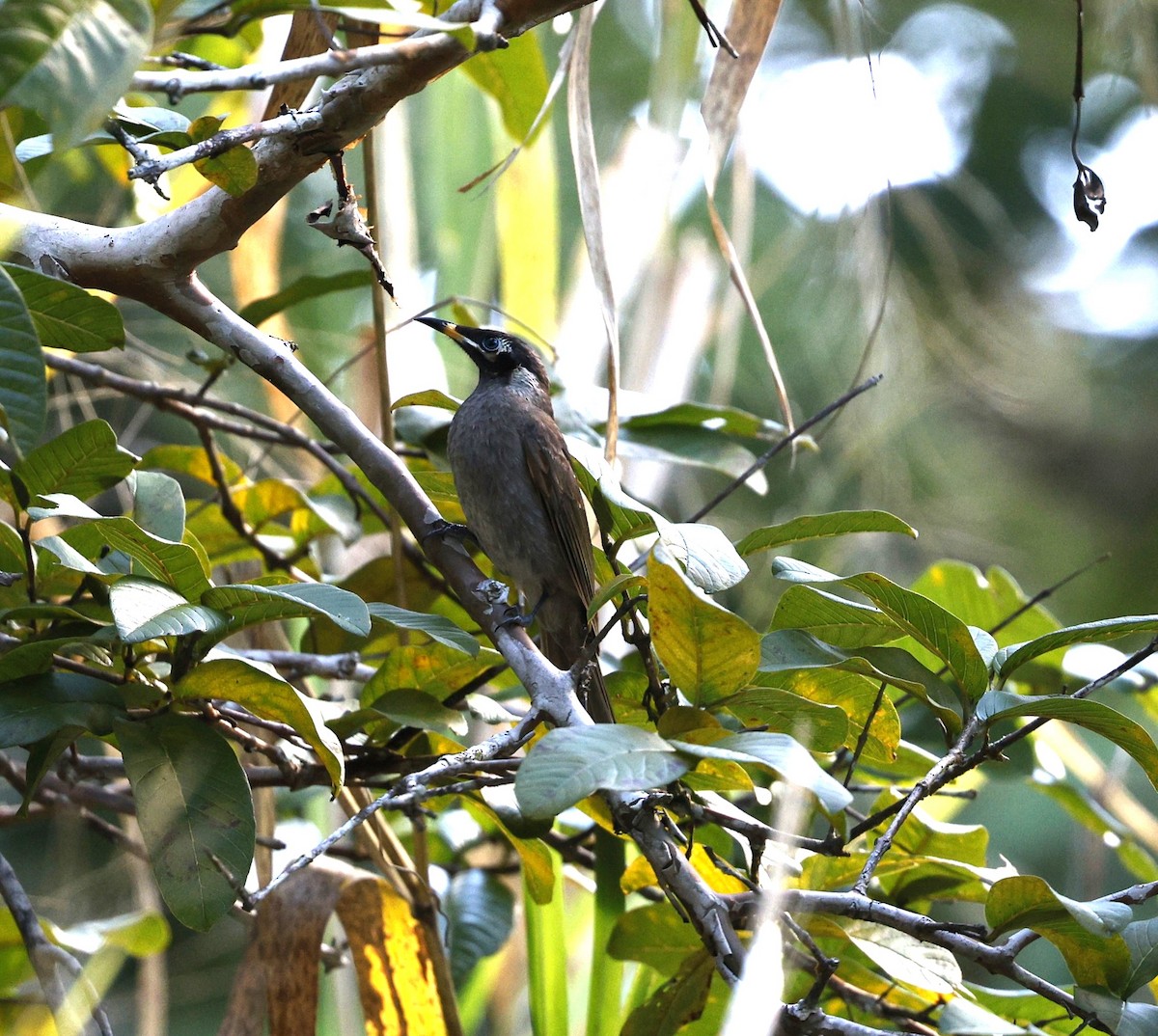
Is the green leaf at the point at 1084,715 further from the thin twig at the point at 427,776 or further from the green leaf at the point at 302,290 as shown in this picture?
the green leaf at the point at 302,290

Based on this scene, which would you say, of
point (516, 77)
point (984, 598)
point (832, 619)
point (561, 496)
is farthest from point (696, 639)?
point (561, 496)

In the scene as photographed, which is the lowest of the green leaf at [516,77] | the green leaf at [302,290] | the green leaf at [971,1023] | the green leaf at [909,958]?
the green leaf at [909,958]

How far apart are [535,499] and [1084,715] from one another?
1.93 metres

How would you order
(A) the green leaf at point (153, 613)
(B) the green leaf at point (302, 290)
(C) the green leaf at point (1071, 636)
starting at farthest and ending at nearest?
(B) the green leaf at point (302, 290) → (C) the green leaf at point (1071, 636) → (A) the green leaf at point (153, 613)

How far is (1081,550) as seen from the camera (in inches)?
320

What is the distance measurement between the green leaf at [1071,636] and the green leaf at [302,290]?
4.99 feet

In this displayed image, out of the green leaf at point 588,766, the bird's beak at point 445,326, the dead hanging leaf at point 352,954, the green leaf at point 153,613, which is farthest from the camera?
the bird's beak at point 445,326

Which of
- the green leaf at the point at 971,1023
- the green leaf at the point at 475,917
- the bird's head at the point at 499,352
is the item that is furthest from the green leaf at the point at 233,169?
the bird's head at the point at 499,352

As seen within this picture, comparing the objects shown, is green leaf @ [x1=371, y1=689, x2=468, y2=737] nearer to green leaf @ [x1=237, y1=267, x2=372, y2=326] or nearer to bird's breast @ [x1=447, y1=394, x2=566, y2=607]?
green leaf @ [x1=237, y1=267, x2=372, y2=326]

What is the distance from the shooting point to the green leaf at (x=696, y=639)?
143cm

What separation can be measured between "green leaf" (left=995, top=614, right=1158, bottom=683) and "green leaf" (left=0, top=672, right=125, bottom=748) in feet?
4.30

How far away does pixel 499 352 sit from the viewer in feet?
11.6

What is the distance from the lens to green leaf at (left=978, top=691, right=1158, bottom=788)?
5.10ft

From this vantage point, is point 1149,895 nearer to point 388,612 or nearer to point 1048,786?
point 1048,786
